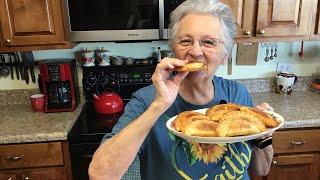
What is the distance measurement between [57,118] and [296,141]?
4.79ft

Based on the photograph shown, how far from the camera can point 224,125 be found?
2.71ft

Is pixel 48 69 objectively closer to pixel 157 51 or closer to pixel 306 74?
pixel 157 51

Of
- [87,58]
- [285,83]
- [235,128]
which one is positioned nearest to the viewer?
[235,128]

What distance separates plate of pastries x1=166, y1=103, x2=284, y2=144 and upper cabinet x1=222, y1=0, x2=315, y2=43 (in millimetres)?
1068

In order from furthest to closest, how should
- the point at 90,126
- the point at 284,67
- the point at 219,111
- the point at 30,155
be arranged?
the point at 284,67
the point at 90,126
the point at 30,155
the point at 219,111

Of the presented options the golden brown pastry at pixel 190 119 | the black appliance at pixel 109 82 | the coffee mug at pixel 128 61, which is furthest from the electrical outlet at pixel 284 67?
the golden brown pastry at pixel 190 119

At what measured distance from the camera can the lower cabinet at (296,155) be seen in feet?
5.84

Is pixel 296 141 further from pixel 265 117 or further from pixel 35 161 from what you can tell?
pixel 35 161

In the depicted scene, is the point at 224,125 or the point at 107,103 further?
the point at 107,103

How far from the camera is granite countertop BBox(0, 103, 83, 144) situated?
164 centimetres

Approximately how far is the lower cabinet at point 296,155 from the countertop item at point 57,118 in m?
0.06

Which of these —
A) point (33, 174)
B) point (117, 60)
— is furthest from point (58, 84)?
point (33, 174)

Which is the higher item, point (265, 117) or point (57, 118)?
point (265, 117)

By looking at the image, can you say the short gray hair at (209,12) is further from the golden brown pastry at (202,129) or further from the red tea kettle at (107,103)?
the red tea kettle at (107,103)
